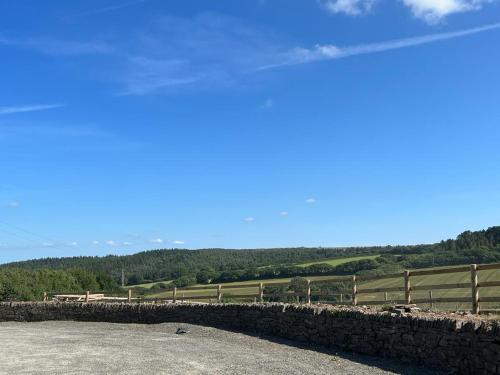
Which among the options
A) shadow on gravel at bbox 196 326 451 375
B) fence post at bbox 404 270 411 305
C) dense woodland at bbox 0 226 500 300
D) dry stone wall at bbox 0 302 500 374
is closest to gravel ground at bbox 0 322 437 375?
shadow on gravel at bbox 196 326 451 375

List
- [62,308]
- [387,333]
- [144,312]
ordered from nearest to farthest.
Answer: [387,333], [144,312], [62,308]

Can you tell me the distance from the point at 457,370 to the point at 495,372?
1082 mm

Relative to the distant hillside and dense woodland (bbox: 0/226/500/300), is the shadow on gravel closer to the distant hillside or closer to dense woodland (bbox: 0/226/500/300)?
dense woodland (bbox: 0/226/500/300)

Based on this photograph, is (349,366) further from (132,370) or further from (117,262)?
(117,262)

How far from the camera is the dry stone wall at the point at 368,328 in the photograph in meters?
9.81

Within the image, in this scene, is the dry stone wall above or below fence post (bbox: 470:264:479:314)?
below

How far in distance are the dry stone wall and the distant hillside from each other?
Answer: 20.4 metres

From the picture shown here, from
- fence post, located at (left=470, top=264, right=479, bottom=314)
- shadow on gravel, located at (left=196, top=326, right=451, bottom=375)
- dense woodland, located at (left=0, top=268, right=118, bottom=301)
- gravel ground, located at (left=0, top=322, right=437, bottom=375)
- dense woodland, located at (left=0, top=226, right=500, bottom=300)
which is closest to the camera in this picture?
shadow on gravel, located at (left=196, top=326, right=451, bottom=375)

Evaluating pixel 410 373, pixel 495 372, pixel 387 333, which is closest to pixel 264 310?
pixel 387 333

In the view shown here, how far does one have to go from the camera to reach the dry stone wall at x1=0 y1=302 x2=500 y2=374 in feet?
32.2

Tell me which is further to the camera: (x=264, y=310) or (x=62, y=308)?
(x=62, y=308)

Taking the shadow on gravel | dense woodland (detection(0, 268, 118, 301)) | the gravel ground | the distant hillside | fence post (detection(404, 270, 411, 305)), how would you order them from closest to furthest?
the shadow on gravel < the gravel ground < fence post (detection(404, 270, 411, 305)) < the distant hillside < dense woodland (detection(0, 268, 118, 301))

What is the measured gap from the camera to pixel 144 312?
81.5 ft

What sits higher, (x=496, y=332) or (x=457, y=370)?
(x=496, y=332)
